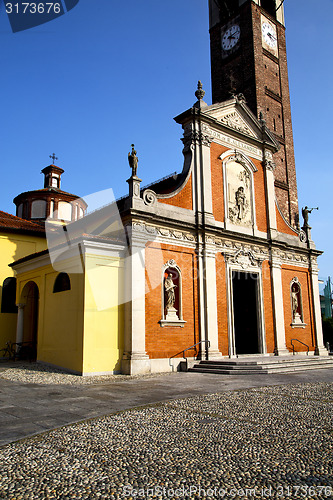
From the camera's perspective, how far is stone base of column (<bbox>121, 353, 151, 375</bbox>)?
12.9m

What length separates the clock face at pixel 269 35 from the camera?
29.2m

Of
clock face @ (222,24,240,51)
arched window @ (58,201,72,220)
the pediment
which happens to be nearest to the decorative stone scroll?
the pediment

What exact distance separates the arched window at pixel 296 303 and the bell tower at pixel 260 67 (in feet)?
25.7

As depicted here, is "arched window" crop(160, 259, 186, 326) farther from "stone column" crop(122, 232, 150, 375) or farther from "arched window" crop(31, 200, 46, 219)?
"arched window" crop(31, 200, 46, 219)

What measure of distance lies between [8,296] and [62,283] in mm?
6334

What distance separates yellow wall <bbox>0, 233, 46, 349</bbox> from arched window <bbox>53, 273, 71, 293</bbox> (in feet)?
19.0

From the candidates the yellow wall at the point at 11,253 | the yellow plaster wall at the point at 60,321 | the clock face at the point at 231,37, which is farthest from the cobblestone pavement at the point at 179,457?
the clock face at the point at 231,37

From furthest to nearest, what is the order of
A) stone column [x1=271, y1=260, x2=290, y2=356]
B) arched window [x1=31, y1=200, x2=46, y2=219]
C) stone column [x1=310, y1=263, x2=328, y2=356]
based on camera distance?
arched window [x1=31, y1=200, x2=46, y2=219] → stone column [x1=310, y1=263, x2=328, y2=356] → stone column [x1=271, y1=260, x2=290, y2=356]

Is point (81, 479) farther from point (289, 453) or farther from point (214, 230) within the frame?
point (214, 230)

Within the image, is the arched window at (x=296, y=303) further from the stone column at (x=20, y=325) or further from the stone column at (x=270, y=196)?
the stone column at (x=20, y=325)

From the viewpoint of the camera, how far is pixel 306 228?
73.3ft

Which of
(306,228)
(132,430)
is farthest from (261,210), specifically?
(132,430)

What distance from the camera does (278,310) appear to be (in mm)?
19031

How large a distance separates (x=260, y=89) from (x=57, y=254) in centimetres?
2000
